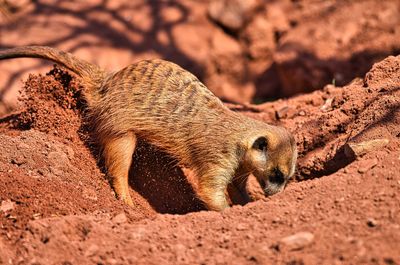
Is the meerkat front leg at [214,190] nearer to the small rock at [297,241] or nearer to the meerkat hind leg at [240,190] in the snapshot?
the meerkat hind leg at [240,190]

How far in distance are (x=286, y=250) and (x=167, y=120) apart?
83.7 inches

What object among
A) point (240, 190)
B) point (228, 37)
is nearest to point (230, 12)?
point (228, 37)

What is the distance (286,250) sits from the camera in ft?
10.00

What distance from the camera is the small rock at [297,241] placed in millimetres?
3047

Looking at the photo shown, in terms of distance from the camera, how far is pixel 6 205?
3652 millimetres

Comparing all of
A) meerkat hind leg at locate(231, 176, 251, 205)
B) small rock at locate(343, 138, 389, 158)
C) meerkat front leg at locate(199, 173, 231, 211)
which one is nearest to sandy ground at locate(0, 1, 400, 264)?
small rock at locate(343, 138, 389, 158)

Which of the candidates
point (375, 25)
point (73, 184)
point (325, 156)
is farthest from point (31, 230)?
point (375, 25)

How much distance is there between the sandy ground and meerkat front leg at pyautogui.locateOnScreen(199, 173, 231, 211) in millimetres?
160

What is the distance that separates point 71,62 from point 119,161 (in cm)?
99

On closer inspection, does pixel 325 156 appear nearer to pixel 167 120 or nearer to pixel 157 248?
pixel 167 120

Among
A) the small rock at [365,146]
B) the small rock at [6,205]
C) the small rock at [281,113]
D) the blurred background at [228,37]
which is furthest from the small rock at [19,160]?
the blurred background at [228,37]

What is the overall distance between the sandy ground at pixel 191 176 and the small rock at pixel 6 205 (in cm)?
1

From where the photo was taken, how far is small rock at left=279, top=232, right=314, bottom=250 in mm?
3047

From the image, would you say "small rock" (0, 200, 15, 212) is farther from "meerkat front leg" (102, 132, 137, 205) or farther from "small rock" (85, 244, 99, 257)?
"meerkat front leg" (102, 132, 137, 205)
